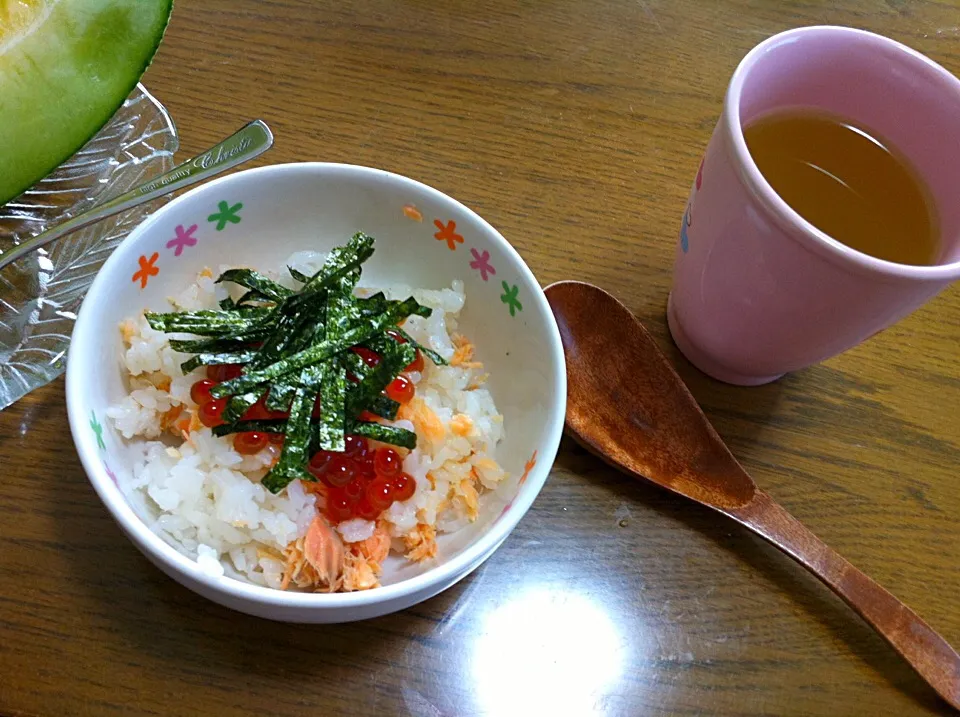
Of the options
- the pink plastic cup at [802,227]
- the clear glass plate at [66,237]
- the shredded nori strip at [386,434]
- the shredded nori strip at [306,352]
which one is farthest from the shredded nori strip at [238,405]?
the pink plastic cup at [802,227]

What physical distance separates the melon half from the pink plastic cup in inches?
26.1

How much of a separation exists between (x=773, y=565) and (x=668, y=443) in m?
0.18

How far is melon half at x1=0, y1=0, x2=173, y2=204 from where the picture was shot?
832mm

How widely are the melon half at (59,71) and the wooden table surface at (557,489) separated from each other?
0.22 meters

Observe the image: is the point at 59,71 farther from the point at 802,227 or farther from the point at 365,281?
the point at 802,227

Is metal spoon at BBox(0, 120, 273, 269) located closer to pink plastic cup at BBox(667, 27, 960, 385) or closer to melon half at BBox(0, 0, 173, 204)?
melon half at BBox(0, 0, 173, 204)

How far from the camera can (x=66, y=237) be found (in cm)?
102

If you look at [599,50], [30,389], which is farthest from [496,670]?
[599,50]

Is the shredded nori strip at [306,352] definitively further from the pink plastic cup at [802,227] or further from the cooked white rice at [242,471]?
the pink plastic cup at [802,227]

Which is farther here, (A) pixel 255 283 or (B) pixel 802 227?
(A) pixel 255 283

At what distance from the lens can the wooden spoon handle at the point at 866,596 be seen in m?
0.82

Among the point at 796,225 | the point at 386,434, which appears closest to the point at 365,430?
the point at 386,434

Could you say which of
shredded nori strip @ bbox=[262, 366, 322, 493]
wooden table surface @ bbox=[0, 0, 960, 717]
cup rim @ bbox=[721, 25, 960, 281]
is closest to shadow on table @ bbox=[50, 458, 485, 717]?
wooden table surface @ bbox=[0, 0, 960, 717]

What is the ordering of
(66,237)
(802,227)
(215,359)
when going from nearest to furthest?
1. (802,227)
2. (215,359)
3. (66,237)
